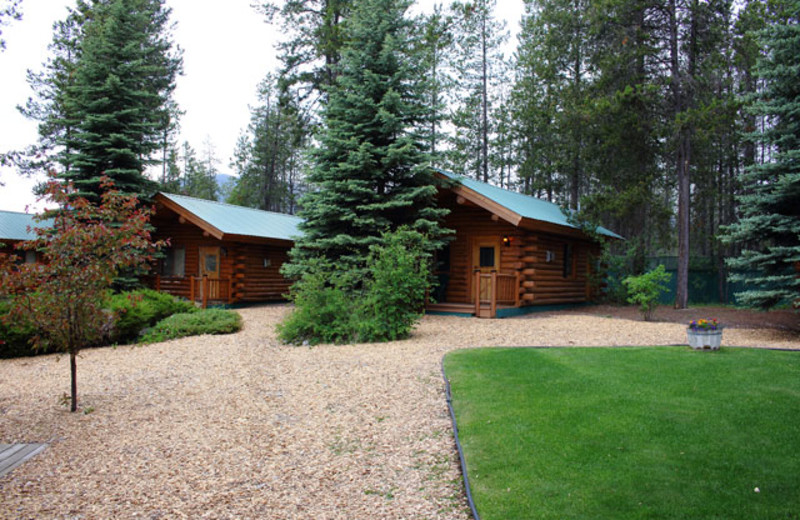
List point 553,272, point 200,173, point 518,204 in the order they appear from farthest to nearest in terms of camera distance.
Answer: point 200,173
point 553,272
point 518,204

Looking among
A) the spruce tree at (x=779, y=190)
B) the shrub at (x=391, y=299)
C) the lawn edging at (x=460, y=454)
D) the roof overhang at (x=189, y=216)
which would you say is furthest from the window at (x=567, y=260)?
the lawn edging at (x=460, y=454)

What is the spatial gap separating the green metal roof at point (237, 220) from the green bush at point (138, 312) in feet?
10.8

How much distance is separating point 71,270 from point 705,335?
27.4 feet

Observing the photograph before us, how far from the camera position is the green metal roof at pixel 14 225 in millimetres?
20148

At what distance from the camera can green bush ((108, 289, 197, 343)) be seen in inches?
437

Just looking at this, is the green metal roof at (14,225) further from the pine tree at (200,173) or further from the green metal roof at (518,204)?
the pine tree at (200,173)

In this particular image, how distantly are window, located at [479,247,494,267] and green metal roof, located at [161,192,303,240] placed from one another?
17.4 ft

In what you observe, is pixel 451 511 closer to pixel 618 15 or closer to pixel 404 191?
pixel 404 191

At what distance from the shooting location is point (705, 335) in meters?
7.75

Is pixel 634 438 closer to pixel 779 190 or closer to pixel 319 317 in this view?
pixel 319 317

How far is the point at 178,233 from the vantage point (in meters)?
19.0

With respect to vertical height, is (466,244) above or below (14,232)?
below

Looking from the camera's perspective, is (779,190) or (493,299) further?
(493,299)

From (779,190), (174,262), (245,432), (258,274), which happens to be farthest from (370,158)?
(174,262)
